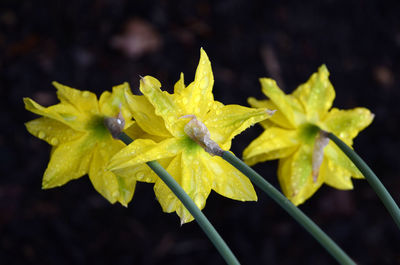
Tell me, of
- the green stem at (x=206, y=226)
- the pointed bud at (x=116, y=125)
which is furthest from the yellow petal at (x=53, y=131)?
the green stem at (x=206, y=226)

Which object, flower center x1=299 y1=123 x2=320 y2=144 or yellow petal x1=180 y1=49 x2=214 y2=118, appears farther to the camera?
flower center x1=299 y1=123 x2=320 y2=144

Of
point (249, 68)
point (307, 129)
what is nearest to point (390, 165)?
point (249, 68)

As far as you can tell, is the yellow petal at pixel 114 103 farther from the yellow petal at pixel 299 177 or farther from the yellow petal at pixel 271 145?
the yellow petal at pixel 299 177

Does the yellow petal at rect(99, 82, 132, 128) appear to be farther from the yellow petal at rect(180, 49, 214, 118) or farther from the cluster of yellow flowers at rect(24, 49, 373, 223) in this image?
the yellow petal at rect(180, 49, 214, 118)

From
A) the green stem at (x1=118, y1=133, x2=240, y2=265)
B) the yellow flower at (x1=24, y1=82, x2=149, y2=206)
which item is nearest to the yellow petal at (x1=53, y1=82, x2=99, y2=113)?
the yellow flower at (x1=24, y1=82, x2=149, y2=206)

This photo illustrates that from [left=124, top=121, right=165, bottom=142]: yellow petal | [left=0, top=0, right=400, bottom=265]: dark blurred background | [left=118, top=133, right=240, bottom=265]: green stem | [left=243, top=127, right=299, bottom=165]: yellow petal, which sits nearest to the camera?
[left=118, top=133, right=240, bottom=265]: green stem

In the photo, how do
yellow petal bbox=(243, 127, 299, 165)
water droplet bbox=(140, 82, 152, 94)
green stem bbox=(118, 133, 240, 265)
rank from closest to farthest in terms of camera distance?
green stem bbox=(118, 133, 240, 265) → water droplet bbox=(140, 82, 152, 94) → yellow petal bbox=(243, 127, 299, 165)

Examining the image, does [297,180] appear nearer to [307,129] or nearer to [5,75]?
[307,129]
